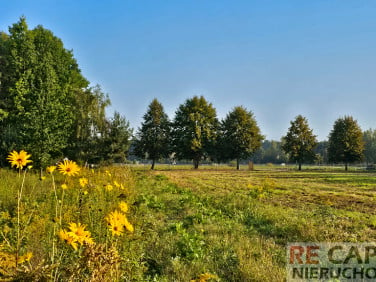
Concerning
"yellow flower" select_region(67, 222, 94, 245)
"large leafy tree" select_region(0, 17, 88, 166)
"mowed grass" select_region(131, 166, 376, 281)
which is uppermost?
"large leafy tree" select_region(0, 17, 88, 166)

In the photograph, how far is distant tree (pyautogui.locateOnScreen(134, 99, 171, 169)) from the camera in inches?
2028

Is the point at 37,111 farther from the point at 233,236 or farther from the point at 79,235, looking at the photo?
the point at 79,235

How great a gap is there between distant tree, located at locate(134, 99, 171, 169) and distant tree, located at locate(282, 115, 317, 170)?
2373cm

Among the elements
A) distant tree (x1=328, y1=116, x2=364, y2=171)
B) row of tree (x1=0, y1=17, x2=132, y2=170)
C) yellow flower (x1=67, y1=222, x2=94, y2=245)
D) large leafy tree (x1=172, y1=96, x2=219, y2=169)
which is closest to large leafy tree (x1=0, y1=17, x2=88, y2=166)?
row of tree (x1=0, y1=17, x2=132, y2=170)

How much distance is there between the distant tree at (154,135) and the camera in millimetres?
51500

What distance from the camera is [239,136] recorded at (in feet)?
175

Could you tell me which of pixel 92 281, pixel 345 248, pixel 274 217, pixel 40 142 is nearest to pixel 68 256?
pixel 92 281

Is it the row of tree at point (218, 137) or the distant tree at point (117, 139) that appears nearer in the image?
the distant tree at point (117, 139)

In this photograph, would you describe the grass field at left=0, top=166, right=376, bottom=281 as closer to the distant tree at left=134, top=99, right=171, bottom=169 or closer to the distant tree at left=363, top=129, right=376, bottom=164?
the distant tree at left=134, top=99, right=171, bottom=169

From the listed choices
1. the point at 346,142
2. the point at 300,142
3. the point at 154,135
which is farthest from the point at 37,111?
the point at 346,142

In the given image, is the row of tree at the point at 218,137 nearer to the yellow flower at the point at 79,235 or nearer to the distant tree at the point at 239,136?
the distant tree at the point at 239,136

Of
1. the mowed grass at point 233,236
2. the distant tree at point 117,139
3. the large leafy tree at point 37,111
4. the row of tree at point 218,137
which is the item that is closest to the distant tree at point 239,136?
the row of tree at point 218,137

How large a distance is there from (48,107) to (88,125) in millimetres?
13723

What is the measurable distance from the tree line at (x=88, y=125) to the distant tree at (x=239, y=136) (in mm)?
188
